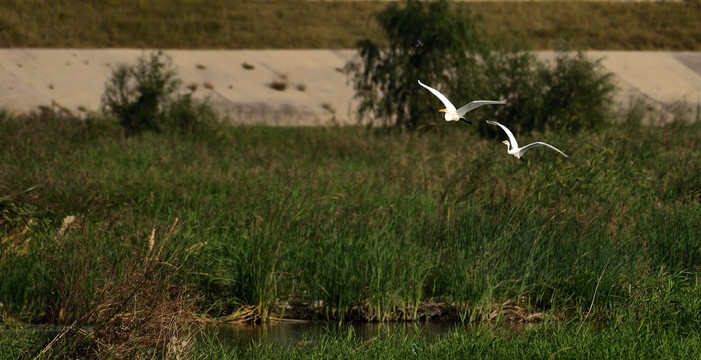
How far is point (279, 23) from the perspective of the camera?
154 feet

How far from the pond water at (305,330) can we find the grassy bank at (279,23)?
2868cm

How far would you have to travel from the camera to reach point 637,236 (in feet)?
31.9

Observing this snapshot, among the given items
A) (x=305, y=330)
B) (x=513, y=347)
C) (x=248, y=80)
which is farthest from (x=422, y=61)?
(x=513, y=347)

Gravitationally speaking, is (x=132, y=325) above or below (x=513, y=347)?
above

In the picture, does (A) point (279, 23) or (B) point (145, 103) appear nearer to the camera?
(B) point (145, 103)

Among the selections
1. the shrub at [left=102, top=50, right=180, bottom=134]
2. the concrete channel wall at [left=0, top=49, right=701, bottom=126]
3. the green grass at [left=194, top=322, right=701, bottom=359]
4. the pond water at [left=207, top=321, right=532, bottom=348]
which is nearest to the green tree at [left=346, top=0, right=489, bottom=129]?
the shrub at [left=102, top=50, right=180, bottom=134]

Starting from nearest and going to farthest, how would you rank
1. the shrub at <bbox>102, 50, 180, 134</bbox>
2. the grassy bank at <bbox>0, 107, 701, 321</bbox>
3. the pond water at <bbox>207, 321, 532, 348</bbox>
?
the pond water at <bbox>207, 321, 532, 348</bbox> → the grassy bank at <bbox>0, 107, 701, 321</bbox> → the shrub at <bbox>102, 50, 180, 134</bbox>

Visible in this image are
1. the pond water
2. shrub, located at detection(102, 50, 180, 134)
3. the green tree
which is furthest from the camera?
the green tree

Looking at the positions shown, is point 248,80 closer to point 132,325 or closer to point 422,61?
point 422,61

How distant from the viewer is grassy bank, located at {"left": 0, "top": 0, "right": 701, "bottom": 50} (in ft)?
132

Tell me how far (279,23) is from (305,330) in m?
39.5

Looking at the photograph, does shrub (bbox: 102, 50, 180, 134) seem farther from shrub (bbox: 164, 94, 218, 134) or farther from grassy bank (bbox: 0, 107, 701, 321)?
grassy bank (bbox: 0, 107, 701, 321)

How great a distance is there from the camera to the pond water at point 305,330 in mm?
8094

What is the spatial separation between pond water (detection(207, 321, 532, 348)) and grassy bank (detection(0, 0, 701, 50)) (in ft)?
94.1
